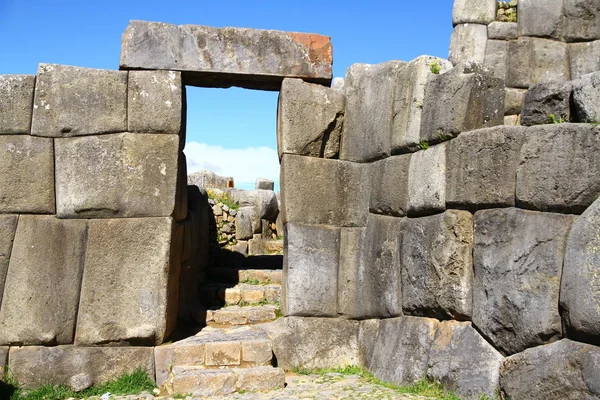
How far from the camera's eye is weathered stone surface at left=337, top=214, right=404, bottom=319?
6.22m

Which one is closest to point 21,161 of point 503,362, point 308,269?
point 308,269

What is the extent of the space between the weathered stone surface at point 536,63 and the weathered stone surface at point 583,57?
10 cm

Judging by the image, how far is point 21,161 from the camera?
20.6 feet

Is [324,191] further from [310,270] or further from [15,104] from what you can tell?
[15,104]

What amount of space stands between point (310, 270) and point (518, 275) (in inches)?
106

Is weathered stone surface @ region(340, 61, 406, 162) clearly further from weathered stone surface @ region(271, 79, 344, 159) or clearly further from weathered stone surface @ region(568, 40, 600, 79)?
weathered stone surface @ region(568, 40, 600, 79)

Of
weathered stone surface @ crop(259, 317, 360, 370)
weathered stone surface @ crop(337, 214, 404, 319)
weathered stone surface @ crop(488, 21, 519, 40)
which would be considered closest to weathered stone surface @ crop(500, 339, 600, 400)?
weathered stone surface @ crop(337, 214, 404, 319)

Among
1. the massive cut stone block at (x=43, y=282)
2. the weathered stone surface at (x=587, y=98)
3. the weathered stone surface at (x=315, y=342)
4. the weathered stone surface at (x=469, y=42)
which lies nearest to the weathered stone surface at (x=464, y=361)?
the weathered stone surface at (x=315, y=342)

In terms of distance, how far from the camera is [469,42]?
11.8 m

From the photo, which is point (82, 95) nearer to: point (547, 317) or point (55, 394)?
point (55, 394)

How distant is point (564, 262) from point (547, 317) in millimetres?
386

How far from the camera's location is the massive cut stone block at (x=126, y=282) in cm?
633

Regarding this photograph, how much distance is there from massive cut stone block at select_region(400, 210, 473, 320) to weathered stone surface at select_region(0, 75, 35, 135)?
3.73 metres

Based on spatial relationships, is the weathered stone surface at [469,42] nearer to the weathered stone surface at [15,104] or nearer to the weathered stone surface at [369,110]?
the weathered stone surface at [369,110]
